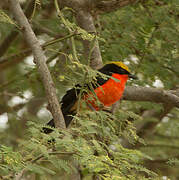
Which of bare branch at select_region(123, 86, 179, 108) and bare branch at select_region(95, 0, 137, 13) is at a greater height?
bare branch at select_region(95, 0, 137, 13)

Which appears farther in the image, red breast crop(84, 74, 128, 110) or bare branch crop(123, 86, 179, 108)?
red breast crop(84, 74, 128, 110)

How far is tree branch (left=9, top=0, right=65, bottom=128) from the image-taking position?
2.42m

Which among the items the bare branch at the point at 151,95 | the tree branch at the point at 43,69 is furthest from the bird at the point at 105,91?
the tree branch at the point at 43,69

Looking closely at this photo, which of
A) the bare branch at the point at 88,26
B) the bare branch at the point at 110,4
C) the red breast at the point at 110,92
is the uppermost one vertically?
the bare branch at the point at 110,4

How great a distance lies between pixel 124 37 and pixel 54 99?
7.98 feet

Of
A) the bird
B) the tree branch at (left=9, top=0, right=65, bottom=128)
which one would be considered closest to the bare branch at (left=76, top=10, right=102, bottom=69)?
the bird

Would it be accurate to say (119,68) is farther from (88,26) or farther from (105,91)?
(88,26)

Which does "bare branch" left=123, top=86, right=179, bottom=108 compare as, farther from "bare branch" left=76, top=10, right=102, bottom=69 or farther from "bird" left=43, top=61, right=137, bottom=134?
"bare branch" left=76, top=10, right=102, bottom=69

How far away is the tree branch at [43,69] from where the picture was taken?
2424 mm

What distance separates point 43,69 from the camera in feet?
8.47

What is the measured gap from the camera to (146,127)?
610 centimetres

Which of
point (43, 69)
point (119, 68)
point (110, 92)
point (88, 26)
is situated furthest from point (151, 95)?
point (43, 69)

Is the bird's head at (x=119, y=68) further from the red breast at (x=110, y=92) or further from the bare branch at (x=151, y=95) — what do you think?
the bare branch at (x=151, y=95)

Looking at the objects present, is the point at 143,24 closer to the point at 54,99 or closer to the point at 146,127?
the point at 146,127
